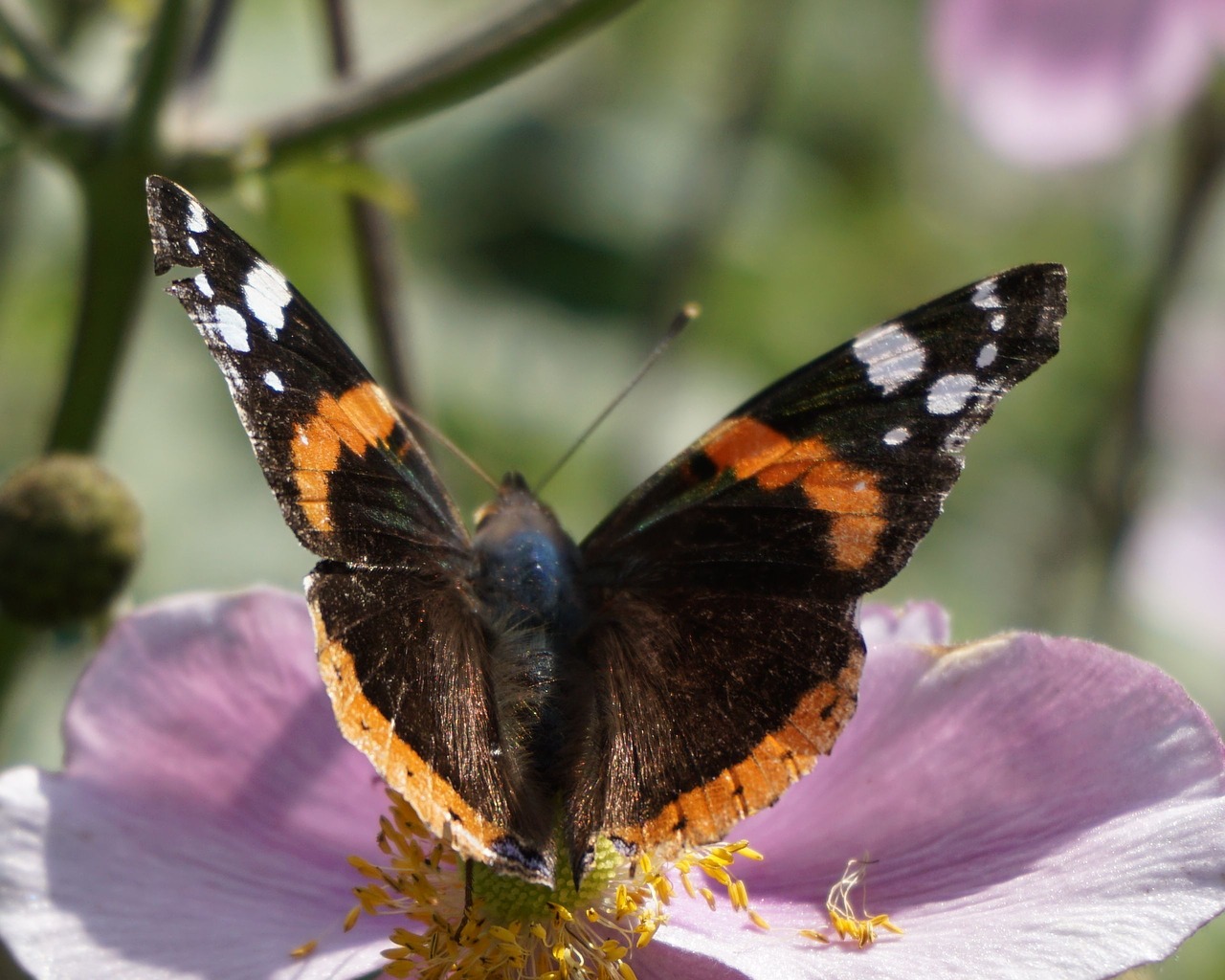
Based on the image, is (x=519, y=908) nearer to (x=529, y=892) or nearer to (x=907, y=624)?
(x=529, y=892)

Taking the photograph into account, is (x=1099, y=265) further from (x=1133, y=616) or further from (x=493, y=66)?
(x=493, y=66)

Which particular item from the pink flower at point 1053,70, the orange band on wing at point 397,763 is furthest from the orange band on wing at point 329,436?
the pink flower at point 1053,70

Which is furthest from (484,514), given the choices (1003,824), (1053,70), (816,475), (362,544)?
(1053,70)

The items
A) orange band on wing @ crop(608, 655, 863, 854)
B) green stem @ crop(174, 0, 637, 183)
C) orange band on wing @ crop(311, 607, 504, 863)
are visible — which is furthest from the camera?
green stem @ crop(174, 0, 637, 183)

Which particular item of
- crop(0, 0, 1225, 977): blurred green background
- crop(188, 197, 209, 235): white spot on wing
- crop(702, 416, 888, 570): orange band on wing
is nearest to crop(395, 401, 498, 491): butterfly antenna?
crop(702, 416, 888, 570): orange band on wing

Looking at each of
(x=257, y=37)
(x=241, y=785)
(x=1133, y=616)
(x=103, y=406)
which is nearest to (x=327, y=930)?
(x=241, y=785)

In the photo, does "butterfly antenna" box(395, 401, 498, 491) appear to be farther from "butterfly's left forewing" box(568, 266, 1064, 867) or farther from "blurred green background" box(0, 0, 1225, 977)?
"blurred green background" box(0, 0, 1225, 977)
